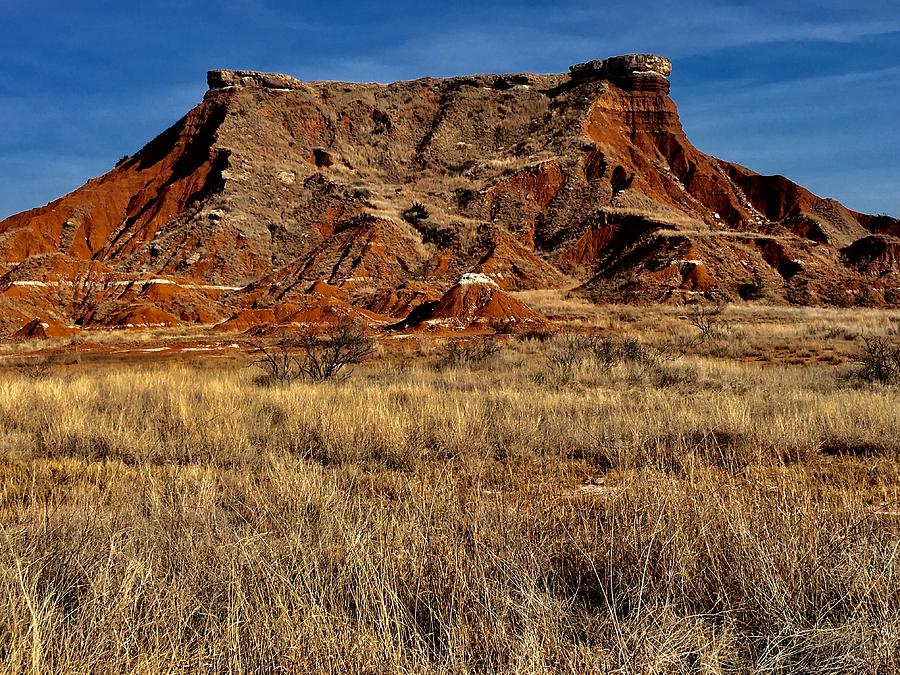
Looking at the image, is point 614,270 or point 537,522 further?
point 614,270

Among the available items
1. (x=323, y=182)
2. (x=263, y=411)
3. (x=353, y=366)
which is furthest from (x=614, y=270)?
(x=263, y=411)

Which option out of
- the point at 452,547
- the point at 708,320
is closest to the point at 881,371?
the point at 452,547

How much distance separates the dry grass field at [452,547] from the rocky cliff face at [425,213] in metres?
33.3

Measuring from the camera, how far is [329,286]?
1842 inches

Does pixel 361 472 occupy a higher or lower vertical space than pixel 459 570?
lower

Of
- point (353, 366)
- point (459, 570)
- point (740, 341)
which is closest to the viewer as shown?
point (459, 570)

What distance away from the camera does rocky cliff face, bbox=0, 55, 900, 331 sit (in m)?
47.0

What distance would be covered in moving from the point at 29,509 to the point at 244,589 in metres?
2.28

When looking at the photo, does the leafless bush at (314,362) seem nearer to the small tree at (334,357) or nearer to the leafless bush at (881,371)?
the small tree at (334,357)

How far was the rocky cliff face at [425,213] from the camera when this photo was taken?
47.0 meters

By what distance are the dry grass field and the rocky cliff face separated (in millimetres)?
33327

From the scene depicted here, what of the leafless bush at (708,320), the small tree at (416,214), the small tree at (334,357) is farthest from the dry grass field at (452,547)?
the small tree at (416,214)

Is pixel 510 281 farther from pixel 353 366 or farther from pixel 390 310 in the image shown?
pixel 353 366

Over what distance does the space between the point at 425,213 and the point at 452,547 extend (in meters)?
60.1
